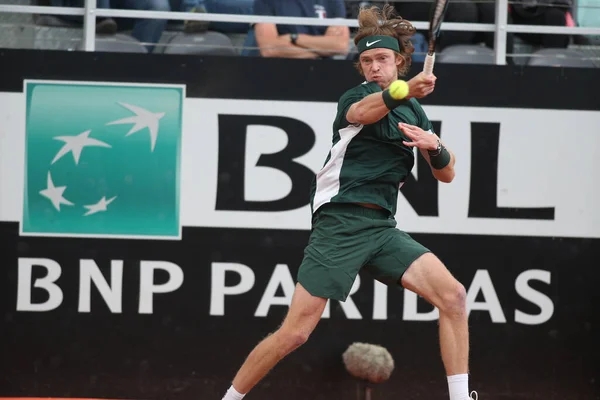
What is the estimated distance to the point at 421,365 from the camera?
631cm

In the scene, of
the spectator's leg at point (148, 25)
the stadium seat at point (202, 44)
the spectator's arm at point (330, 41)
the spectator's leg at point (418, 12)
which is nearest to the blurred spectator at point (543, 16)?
the spectator's leg at point (418, 12)

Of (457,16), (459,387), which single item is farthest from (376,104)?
(457,16)

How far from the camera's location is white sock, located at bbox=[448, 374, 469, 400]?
14.3 ft

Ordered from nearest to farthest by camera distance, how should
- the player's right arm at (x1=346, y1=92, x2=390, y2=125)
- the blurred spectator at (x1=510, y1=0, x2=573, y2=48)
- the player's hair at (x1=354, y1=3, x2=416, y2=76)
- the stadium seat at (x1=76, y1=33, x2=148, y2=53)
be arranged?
the player's right arm at (x1=346, y1=92, x2=390, y2=125), the player's hair at (x1=354, y1=3, x2=416, y2=76), the stadium seat at (x1=76, y1=33, x2=148, y2=53), the blurred spectator at (x1=510, y1=0, x2=573, y2=48)

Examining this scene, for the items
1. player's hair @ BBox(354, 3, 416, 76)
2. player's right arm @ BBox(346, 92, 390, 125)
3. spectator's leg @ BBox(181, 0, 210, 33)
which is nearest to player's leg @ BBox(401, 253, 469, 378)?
player's right arm @ BBox(346, 92, 390, 125)

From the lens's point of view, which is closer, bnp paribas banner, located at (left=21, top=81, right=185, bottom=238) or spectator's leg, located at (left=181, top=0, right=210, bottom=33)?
bnp paribas banner, located at (left=21, top=81, right=185, bottom=238)

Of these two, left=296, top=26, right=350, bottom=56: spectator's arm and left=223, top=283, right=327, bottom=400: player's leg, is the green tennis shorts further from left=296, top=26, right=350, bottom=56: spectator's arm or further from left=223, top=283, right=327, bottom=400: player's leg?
left=296, top=26, right=350, bottom=56: spectator's arm

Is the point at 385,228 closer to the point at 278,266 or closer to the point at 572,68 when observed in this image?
the point at 278,266

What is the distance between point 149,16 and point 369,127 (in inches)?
92.1

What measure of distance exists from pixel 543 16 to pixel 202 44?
2.37m

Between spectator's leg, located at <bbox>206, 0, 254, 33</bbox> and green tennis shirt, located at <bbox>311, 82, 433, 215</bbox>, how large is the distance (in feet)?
7.70

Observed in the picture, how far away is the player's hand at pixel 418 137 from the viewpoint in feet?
14.2

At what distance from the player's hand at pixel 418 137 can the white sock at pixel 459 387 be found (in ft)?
3.44

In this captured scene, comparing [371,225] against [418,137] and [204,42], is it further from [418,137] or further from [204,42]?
[204,42]
